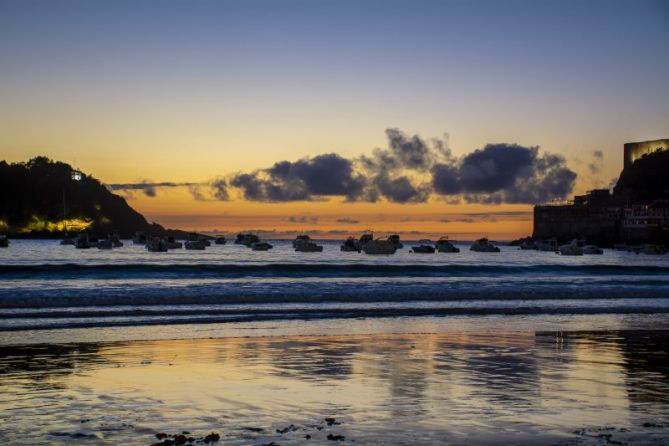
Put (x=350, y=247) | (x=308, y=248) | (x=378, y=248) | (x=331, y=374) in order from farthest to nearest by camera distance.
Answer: (x=350, y=247)
(x=308, y=248)
(x=378, y=248)
(x=331, y=374)

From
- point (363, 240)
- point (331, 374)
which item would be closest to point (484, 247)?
point (363, 240)

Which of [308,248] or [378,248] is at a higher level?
[378,248]

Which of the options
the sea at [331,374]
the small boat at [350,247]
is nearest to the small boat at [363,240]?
the small boat at [350,247]

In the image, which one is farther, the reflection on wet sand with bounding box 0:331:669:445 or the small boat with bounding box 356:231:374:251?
the small boat with bounding box 356:231:374:251

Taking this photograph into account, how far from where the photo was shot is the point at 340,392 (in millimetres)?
13031

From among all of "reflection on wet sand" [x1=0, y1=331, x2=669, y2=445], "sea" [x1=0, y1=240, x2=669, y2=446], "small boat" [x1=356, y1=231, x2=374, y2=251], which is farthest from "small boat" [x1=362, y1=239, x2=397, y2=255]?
"reflection on wet sand" [x1=0, y1=331, x2=669, y2=445]

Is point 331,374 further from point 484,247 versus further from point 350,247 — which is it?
point 484,247

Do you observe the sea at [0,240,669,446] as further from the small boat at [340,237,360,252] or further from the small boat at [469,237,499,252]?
the small boat at [469,237,499,252]

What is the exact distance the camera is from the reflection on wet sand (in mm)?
10375

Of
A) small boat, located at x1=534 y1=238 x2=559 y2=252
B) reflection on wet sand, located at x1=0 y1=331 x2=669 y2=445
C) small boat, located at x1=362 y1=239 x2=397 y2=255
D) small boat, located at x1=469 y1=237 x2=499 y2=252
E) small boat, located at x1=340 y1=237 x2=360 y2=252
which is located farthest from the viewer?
small boat, located at x1=534 y1=238 x2=559 y2=252

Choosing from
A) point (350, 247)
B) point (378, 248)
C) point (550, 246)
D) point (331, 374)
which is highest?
point (550, 246)

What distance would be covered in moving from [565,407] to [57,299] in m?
25.7

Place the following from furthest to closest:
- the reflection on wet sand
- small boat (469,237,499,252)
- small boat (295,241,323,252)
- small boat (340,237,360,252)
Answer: small boat (469,237,499,252), small boat (340,237,360,252), small boat (295,241,323,252), the reflection on wet sand

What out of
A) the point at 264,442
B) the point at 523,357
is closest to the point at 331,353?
the point at 523,357
